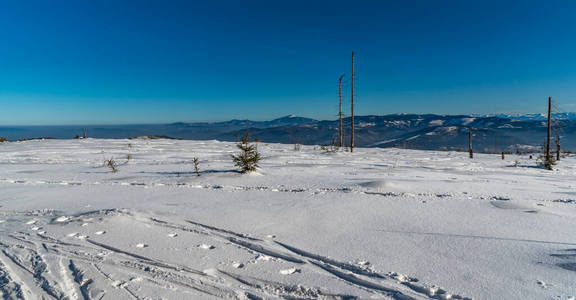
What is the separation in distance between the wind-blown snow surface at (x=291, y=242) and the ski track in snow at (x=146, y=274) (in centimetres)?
1

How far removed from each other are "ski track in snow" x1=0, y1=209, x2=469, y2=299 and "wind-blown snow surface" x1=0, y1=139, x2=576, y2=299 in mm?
14

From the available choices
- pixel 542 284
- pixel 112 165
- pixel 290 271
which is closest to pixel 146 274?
pixel 290 271

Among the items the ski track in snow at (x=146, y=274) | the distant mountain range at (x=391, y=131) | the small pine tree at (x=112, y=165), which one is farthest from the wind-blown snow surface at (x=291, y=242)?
the distant mountain range at (x=391, y=131)

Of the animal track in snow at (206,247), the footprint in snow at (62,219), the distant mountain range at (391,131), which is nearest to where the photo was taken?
the animal track in snow at (206,247)

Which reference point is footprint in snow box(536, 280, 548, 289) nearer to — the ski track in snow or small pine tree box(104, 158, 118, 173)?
the ski track in snow

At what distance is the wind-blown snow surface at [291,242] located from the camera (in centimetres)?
248

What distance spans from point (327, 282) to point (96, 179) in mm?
7746

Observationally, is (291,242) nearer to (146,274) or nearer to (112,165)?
(146,274)

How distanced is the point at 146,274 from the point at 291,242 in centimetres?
159

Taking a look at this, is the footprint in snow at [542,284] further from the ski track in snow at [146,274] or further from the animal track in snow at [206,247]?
the animal track in snow at [206,247]

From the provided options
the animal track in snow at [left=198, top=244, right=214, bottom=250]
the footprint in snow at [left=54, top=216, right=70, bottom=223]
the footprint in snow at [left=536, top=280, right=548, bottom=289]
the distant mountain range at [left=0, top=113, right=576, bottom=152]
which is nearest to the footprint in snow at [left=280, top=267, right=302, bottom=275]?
the animal track in snow at [left=198, top=244, right=214, bottom=250]

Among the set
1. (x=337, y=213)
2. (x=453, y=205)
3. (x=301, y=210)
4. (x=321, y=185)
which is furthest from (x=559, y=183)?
(x=301, y=210)

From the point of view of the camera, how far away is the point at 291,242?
3.44m

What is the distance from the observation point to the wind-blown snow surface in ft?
8.15
